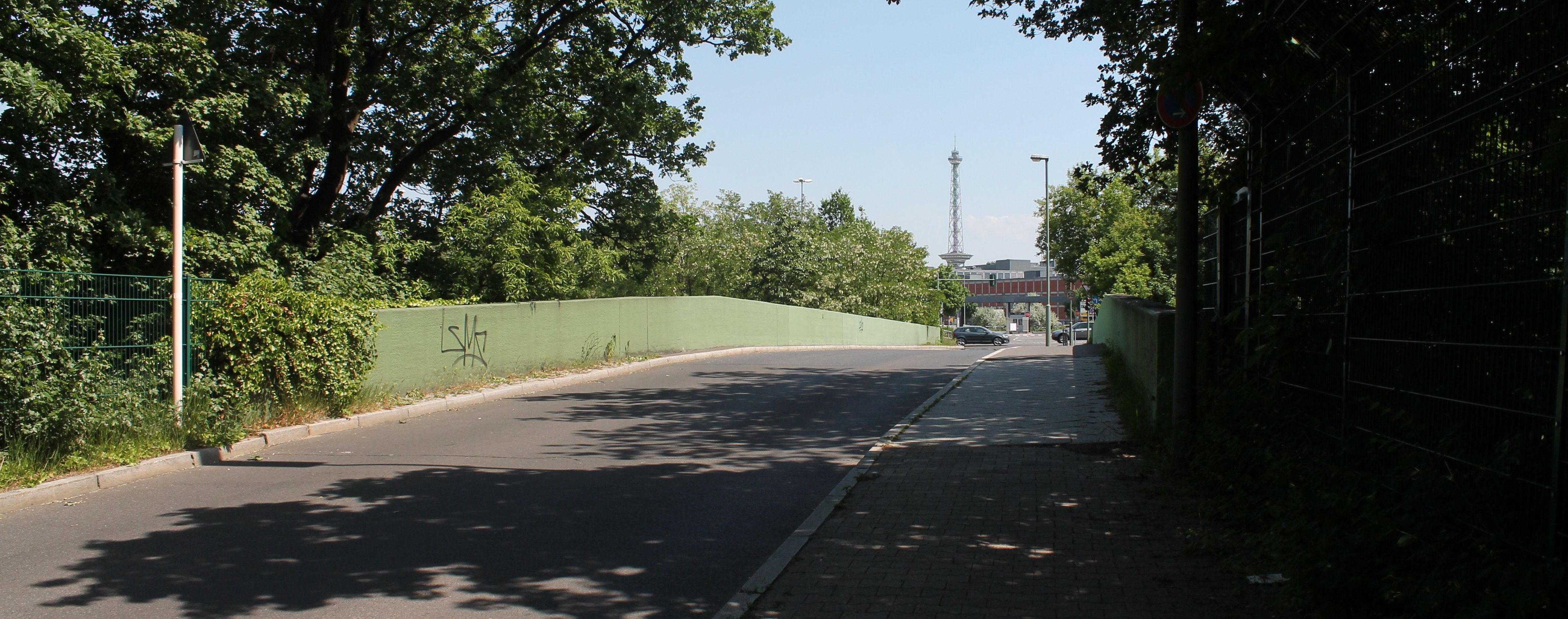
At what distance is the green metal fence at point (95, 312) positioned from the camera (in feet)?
27.5

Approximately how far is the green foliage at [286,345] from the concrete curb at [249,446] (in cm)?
45

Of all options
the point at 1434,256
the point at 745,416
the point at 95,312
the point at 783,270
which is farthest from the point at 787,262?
the point at 1434,256

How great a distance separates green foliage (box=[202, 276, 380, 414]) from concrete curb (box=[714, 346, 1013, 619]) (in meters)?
6.59

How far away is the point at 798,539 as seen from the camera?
6.06 meters

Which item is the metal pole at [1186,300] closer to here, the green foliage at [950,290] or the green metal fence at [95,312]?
the green metal fence at [95,312]

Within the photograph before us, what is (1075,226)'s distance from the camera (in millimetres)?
52844

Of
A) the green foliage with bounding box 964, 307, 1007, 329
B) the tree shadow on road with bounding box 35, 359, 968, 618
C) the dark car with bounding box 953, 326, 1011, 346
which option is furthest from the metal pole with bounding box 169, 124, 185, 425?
the green foliage with bounding box 964, 307, 1007, 329

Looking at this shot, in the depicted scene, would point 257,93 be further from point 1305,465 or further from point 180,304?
point 1305,465

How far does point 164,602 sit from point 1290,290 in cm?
607

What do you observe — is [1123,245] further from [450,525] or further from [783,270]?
[450,525]

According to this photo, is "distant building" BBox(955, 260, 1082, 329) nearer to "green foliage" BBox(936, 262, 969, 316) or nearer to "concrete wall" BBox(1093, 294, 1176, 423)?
"green foliage" BBox(936, 262, 969, 316)

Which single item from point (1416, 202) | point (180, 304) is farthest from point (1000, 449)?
point (180, 304)

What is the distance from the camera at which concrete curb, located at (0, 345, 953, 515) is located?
25.1ft

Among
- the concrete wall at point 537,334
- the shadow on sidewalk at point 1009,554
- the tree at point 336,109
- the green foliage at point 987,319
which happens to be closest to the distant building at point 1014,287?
the green foliage at point 987,319
